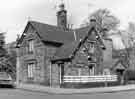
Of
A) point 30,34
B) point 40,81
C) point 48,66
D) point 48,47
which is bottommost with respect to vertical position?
point 40,81

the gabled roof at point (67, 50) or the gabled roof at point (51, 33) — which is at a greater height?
the gabled roof at point (51, 33)

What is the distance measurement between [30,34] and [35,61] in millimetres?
3833

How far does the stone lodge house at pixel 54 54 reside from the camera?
27422mm

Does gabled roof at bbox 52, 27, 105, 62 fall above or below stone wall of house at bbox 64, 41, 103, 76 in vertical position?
above

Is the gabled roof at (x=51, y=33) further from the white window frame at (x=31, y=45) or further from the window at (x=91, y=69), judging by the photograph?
the window at (x=91, y=69)

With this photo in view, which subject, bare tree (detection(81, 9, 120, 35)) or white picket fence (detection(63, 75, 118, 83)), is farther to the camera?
bare tree (detection(81, 9, 120, 35))

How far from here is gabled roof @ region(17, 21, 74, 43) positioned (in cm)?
2931

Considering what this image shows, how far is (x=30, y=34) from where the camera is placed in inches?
1213

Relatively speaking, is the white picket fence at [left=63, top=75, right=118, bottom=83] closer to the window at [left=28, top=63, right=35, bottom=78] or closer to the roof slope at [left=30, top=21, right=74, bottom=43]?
the roof slope at [left=30, top=21, right=74, bottom=43]

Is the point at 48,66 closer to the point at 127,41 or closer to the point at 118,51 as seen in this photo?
the point at 127,41

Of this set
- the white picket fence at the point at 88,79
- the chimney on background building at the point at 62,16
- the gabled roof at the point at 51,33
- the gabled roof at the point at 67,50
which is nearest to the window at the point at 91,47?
the gabled roof at the point at 67,50

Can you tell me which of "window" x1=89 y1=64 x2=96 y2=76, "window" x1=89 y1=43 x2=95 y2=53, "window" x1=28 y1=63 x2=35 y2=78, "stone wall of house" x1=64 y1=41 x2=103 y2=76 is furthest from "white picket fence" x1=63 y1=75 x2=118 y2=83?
"window" x1=28 y1=63 x2=35 y2=78

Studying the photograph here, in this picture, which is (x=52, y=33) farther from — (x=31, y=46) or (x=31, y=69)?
(x=31, y=69)

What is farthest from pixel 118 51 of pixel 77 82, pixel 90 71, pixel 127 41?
pixel 77 82
